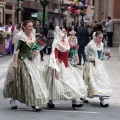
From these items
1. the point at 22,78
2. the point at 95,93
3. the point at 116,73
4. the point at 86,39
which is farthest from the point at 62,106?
the point at 86,39

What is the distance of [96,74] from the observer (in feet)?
34.4

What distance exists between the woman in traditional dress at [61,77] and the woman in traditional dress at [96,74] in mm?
517

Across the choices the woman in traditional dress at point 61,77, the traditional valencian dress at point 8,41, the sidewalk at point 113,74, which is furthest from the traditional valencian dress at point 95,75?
the traditional valencian dress at point 8,41

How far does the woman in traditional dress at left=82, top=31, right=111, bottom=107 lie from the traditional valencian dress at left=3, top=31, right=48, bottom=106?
1.32 metres

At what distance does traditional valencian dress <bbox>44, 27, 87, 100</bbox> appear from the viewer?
958 centimetres

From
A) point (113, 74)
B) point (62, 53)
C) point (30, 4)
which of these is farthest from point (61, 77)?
point (30, 4)

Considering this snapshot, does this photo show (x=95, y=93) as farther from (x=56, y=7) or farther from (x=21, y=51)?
(x=56, y=7)

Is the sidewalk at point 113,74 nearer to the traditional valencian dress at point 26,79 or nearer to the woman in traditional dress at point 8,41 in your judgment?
the traditional valencian dress at point 26,79

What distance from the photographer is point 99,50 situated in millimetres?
10602

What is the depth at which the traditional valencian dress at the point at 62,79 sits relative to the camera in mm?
9578

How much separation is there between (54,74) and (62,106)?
3.16 feet

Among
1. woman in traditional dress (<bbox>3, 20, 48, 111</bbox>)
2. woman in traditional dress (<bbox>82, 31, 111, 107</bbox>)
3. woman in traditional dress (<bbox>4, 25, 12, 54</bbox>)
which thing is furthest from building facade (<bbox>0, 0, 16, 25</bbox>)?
woman in traditional dress (<bbox>3, 20, 48, 111</bbox>)

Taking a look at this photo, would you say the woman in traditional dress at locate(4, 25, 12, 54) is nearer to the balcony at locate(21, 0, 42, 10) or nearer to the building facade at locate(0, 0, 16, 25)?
the building facade at locate(0, 0, 16, 25)

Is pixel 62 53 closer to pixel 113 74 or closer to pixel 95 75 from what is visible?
pixel 95 75
